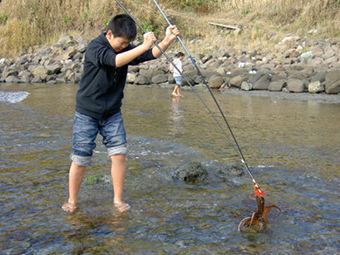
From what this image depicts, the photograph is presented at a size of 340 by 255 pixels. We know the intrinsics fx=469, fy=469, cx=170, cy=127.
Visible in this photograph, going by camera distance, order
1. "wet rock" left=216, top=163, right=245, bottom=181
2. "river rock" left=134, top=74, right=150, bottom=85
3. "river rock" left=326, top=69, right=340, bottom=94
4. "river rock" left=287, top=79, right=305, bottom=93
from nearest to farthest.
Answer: "wet rock" left=216, top=163, right=245, bottom=181 → "river rock" left=326, top=69, right=340, bottom=94 → "river rock" left=287, top=79, right=305, bottom=93 → "river rock" left=134, top=74, right=150, bottom=85

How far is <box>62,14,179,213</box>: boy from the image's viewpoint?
3.73 metres

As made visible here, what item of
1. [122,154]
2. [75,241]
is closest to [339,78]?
[122,154]

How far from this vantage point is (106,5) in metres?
25.7

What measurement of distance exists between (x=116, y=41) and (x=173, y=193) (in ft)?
5.03

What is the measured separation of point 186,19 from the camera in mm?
25469

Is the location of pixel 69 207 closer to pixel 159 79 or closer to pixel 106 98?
pixel 106 98

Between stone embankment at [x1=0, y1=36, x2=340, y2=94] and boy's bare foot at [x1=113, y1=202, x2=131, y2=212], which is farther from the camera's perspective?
stone embankment at [x1=0, y1=36, x2=340, y2=94]

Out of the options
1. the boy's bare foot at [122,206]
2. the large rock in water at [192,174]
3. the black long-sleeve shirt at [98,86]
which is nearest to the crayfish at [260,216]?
the boy's bare foot at [122,206]

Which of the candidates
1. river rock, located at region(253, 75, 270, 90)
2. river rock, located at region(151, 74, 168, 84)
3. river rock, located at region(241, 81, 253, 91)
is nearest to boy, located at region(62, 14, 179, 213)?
river rock, located at region(253, 75, 270, 90)

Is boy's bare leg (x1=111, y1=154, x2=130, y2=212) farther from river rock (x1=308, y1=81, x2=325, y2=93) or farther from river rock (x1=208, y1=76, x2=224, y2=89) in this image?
river rock (x1=208, y1=76, x2=224, y2=89)

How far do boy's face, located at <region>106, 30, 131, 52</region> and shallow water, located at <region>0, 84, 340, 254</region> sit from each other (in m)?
1.36

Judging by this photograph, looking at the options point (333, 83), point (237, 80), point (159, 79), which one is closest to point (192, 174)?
point (333, 83)

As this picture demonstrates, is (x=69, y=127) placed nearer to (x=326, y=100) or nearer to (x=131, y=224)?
(x=131, y=224)

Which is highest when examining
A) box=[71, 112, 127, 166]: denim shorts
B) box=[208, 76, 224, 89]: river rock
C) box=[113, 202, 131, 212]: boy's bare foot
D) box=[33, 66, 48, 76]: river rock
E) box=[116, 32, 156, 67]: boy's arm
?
box=[116, 32, 156, 67]: boy's arm
